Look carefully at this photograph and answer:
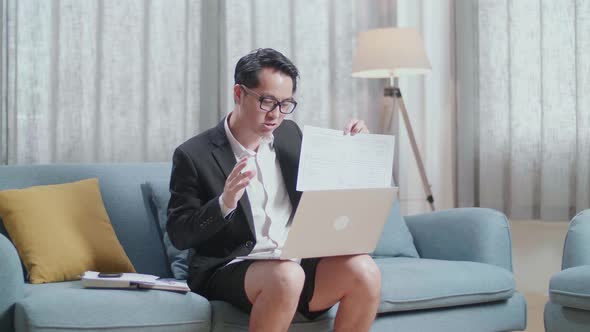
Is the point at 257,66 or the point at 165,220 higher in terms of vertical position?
the point at 257,66

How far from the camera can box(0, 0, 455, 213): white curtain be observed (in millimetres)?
3311

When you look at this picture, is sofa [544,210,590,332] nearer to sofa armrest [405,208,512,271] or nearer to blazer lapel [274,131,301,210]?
sofa armrest [405,208,512,271]

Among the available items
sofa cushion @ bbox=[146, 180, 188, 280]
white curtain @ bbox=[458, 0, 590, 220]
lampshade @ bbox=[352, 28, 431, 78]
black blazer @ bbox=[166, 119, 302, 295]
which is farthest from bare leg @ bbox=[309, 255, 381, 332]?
white curtain @ bbox=[458, 0, 590, 220]

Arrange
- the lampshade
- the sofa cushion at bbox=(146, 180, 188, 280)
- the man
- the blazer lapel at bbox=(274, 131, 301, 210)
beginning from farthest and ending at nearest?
the lampshade
the sofa cushion at bbox=(146, 180, 188, 280)
the blazer lapel at bbox=(274, 131, 301, 210)
the man

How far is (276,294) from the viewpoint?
1.98 m

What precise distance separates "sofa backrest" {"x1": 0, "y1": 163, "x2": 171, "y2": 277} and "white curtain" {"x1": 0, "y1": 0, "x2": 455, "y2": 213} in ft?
2.24

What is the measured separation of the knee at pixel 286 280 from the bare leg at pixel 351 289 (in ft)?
0.42

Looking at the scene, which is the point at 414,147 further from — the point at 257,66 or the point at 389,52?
the point at 257,66

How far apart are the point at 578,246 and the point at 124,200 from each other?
1.52 metres

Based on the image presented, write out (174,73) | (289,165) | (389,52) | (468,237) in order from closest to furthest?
(289,165), (468,237), (174,73), (389,52)

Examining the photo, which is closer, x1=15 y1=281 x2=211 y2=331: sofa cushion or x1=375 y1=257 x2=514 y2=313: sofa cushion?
x1=15 y1=281 x2=211 y2=331: sofa cushion

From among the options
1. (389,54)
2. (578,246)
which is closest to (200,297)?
(578,246)

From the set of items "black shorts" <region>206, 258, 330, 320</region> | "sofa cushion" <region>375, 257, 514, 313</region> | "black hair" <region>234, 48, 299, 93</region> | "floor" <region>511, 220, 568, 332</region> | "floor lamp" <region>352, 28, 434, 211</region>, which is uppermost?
"floor lamp" <region>352, 28, 434, 211</region>

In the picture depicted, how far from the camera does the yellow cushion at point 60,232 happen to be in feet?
7.88
